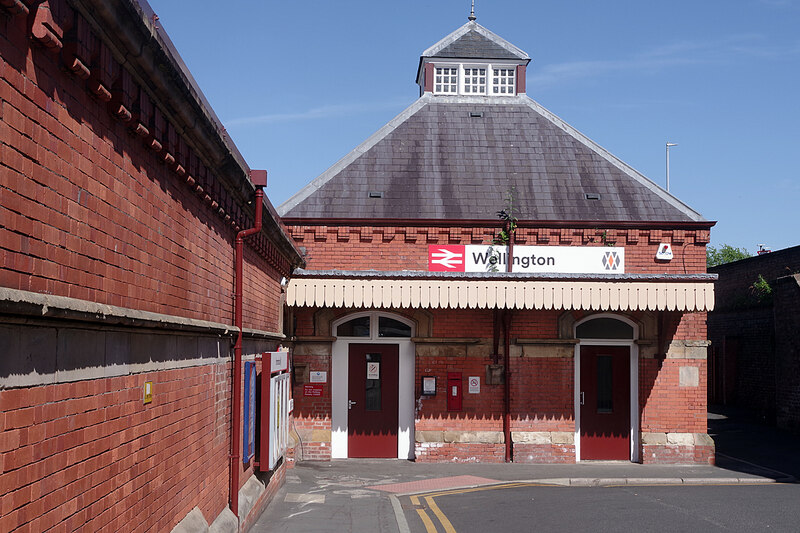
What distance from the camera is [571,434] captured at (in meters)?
18.3

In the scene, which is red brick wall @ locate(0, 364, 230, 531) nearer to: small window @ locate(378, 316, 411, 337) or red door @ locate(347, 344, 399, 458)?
red door @ locate(347, 344, 399, 458)

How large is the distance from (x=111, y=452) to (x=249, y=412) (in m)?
5.56

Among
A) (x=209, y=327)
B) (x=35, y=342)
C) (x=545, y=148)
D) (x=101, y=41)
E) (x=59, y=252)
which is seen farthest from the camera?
(x=545, y=148)

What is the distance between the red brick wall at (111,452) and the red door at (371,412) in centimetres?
1002

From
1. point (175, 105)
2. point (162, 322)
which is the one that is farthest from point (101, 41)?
point (162, 322)

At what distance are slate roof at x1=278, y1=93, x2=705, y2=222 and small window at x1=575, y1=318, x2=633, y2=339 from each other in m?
2.33

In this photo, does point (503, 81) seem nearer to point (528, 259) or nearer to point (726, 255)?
point (528, 259)

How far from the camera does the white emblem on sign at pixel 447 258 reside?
1838cm

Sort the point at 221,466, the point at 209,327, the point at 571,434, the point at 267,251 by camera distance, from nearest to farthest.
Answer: the point at 209,327, the point at 221,466, the point at 267,251, the point at 571,434

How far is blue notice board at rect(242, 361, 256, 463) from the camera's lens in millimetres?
10297

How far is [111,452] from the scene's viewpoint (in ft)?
16.8

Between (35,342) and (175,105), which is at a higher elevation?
(175,105)

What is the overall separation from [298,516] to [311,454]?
20.6ft

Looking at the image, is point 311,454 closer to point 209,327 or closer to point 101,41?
point 209,327
